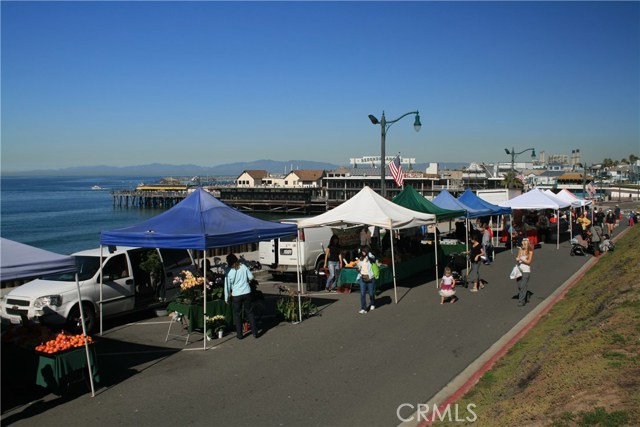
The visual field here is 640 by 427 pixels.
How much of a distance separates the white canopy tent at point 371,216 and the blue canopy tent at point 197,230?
11.5ft

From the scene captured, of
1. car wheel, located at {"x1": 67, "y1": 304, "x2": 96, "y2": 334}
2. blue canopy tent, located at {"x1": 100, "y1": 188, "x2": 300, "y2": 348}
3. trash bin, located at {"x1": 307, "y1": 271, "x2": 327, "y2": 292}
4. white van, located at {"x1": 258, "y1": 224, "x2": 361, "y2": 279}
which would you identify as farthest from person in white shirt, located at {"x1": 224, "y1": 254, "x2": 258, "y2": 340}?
white van, located at {"x1": 258, "y1": 224, "x2": 361, "y2": 279}

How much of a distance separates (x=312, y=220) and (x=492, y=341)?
23.0 ft

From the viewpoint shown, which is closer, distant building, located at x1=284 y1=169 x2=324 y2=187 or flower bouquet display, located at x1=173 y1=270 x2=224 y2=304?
flower bouquet display, located at x1=173 y1=270 x2=224 y2=304

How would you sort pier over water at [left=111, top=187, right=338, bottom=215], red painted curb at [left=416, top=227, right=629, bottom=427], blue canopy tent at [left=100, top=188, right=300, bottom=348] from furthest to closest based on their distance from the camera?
pier over water at [left=111, top=187, right=338, bottom=215]
blue canopy tent at [left=100, top=188, right=300, bottom=348]
red painted curb at [left=416, top=227, right=629, bottom=427]

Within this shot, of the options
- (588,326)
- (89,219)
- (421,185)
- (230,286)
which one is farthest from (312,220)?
(421,185)

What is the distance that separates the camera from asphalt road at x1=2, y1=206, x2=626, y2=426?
706 centimetres

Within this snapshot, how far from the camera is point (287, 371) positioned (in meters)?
8.75

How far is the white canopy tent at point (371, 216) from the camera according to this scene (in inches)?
589

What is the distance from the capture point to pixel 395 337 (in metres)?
10.8

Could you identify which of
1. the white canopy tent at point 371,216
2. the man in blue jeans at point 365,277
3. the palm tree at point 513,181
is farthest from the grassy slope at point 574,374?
the palm tree at point 513,181

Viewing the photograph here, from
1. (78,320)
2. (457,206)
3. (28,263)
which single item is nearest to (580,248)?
(457,206)

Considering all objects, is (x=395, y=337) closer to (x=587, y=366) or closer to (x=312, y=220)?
(x=587, y=366)

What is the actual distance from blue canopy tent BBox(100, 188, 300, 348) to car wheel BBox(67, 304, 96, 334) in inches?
61.2

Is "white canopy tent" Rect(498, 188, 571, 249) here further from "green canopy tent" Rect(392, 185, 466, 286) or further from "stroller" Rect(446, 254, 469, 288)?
"stroller" Rect(446, 254, 469, 288)
